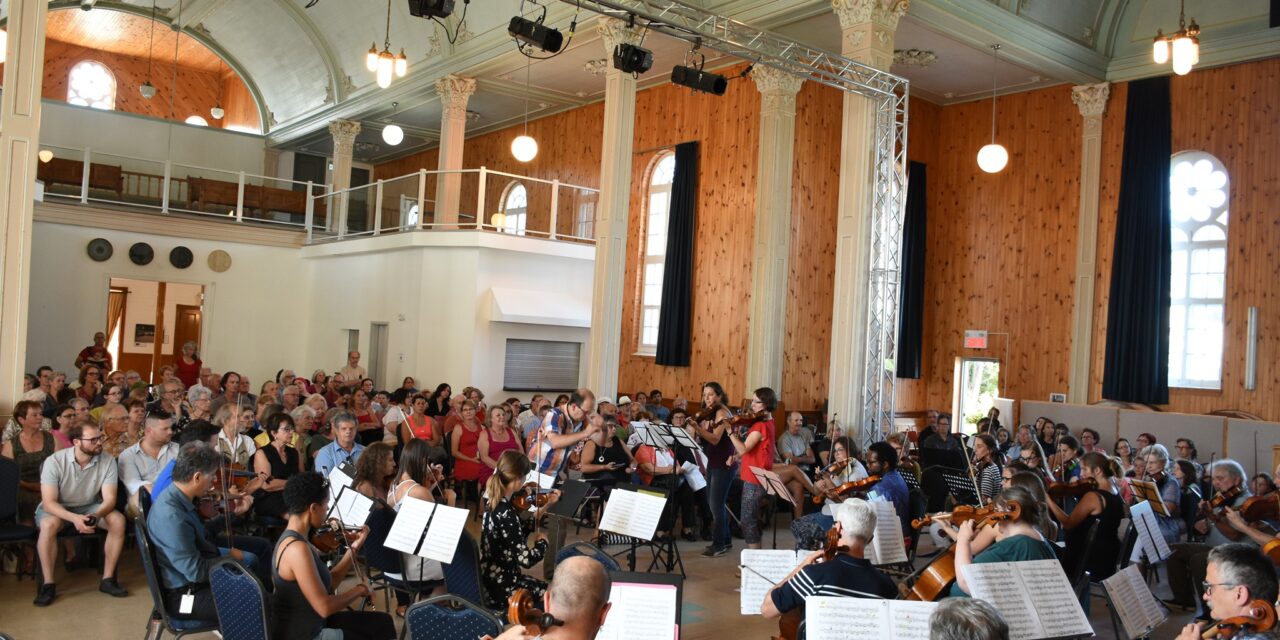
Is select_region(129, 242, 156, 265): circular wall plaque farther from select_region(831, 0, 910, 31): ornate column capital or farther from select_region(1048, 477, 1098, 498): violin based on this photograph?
select_region(1048, 477, 1098, 498): violin

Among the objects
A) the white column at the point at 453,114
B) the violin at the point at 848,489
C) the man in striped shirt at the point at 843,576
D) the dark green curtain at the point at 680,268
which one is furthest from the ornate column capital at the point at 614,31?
the man in striped shirt at the point at 843,576

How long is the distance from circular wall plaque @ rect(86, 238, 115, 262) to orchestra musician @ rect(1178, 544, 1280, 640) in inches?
651

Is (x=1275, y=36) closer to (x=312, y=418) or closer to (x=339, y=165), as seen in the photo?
(x=312, y=418)

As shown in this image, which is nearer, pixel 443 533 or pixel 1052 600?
pixel 1052 600

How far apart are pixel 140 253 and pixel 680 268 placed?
29.6 ft

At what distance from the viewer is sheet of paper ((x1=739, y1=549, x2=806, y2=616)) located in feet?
14.5

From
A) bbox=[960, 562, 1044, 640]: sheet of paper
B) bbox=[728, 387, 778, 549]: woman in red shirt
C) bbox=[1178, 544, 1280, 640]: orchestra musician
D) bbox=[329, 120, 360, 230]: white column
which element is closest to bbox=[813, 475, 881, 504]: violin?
bbox=[728, 387, 778, 549]: woman in red shirt

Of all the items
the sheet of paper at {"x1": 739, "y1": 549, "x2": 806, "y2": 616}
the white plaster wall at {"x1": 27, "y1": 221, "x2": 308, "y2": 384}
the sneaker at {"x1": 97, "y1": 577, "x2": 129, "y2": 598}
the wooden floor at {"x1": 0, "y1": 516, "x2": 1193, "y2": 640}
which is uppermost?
the white plaster wall at {"x1": 27, "y1": 221, "x2": 308, "y2": 384}

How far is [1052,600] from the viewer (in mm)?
4078

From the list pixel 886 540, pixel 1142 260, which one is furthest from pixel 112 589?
pixel 1142 260

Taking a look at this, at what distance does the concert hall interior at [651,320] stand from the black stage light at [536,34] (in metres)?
0.03

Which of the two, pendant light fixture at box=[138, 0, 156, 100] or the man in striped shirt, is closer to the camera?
the man in striped shirt

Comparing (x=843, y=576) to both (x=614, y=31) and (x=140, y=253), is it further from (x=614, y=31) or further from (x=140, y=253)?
(x=140, y=253)

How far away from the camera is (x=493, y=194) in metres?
15.5
